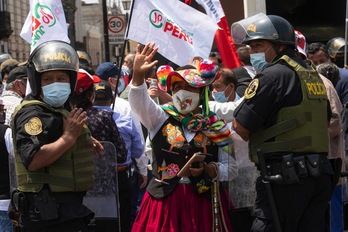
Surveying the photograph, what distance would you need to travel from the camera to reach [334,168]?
16.7ft

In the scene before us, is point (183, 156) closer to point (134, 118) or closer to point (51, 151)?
point (51, 151)

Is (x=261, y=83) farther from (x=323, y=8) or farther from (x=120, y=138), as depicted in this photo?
(x=323, y=8)

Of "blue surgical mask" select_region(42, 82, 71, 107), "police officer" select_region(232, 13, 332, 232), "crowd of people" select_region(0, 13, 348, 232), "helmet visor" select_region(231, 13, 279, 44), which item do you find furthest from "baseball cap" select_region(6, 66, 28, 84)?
"police officer" select_region(232, 13, 332, 232)

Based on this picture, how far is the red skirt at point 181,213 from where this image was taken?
199 inches

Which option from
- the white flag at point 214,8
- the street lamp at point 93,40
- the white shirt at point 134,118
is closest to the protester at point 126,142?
the white shirt at point 134,118

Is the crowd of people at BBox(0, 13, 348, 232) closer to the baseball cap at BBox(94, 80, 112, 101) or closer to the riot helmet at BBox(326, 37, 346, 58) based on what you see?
the baseball cap at BBox(94, 80, 112, 101)

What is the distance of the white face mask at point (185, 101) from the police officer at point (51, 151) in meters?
0.85

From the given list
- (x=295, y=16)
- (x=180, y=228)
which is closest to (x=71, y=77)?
(x=180, y=228)

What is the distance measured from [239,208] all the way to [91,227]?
3.59 ft

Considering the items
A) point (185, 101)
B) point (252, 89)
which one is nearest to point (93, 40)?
point (185, 101)

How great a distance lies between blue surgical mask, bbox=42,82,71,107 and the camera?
445 cm

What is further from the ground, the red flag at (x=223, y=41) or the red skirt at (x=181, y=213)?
the red flag at (x=223, y=41)

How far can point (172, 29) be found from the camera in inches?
265

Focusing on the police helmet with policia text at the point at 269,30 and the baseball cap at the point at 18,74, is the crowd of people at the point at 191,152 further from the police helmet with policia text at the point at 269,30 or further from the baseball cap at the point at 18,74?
the baseball cap at the point at 18,74
